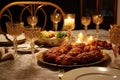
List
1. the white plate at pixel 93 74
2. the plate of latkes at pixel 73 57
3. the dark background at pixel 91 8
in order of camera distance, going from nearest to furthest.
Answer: the white plate at pixel 93 74, the plate of latkes at pixel 73 57, the dark background at pixel 91 8

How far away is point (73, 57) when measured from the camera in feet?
3.83

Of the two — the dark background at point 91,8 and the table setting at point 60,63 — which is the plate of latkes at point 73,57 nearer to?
the table setting at point 60,63

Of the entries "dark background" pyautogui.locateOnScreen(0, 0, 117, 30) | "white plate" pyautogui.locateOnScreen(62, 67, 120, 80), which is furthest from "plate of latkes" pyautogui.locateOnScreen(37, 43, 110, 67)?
"dark background" pyautogui.locateOnScreen(0, 0, 117, 30)

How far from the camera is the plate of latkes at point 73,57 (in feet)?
3.76

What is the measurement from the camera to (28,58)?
136cm

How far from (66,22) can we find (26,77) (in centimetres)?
76

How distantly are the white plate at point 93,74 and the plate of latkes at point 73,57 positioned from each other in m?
0.10

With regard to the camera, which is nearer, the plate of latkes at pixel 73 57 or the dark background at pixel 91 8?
the plate of latkes at pixel 73 57

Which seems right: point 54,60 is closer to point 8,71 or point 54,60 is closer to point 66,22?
point 8,71

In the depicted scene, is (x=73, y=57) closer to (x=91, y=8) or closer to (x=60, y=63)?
(x=60, y=63)

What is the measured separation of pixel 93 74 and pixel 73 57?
173 mm

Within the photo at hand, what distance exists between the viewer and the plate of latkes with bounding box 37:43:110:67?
114cm

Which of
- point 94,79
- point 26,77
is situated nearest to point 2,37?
point 26,77

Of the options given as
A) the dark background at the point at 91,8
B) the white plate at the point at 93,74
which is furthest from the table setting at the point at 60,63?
the dark background at the point at 91,8
